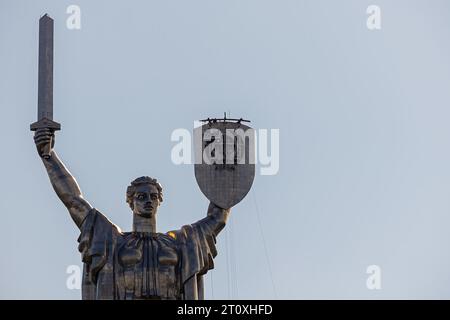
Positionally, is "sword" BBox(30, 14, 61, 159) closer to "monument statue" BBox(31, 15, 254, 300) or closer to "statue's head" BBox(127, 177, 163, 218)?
"monument statue" BBox(31, 15, 254, 300)

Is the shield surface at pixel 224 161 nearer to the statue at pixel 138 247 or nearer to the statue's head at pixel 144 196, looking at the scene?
the statue at pixel 138 247

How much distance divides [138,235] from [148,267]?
3.14ft

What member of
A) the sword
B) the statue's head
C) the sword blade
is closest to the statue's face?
the statue's head

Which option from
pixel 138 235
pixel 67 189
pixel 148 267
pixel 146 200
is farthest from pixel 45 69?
pixel 148 267

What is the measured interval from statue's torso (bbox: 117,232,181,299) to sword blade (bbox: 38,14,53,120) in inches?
139

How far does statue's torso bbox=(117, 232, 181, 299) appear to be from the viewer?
270 feet

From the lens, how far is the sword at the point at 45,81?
82.4m

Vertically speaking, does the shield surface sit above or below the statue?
above

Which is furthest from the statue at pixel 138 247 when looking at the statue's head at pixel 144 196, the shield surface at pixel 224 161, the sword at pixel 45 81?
the shield surface at pixel 224 161

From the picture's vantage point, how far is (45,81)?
82500mm
